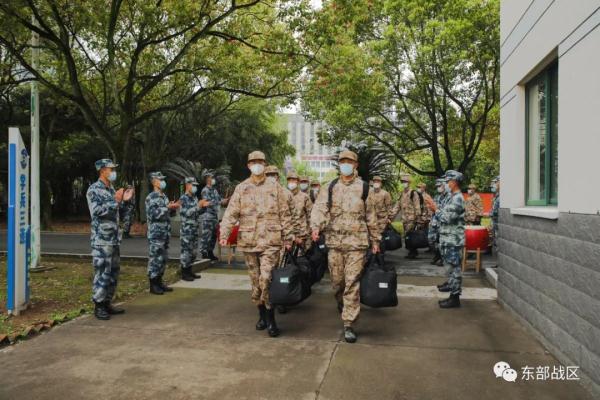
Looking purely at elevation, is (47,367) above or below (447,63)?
below

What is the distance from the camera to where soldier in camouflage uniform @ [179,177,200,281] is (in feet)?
28.1

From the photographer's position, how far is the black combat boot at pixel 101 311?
19.1ft

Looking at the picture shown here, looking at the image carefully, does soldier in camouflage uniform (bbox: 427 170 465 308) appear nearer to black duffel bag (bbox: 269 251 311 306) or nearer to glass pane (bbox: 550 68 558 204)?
glass pane (bbox: 550 68 558 204)

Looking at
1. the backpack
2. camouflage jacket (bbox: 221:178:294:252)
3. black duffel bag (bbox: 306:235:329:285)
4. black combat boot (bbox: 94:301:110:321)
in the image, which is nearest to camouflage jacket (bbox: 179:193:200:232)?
black duffel bag (bbox: 306:235:329:285)

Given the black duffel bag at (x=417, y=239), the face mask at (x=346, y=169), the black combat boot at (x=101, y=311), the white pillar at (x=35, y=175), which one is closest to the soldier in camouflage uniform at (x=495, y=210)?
the black duffel bag at (x=417, y=239)

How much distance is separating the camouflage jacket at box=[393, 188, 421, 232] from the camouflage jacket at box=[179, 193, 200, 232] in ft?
16.2

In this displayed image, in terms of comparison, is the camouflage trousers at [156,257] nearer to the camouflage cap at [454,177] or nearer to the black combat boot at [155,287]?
the black combat boot at [155,287]

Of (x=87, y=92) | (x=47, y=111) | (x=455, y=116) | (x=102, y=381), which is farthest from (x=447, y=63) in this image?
(x=47, y=111)

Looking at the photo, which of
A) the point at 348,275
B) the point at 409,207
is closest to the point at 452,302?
the point at 348,275

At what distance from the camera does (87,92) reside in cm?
1403

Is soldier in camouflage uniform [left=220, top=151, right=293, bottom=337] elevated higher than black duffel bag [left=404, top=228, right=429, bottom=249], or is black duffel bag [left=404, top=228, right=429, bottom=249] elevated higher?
soldier in camouflage uniform [left=220, top=151, right=293, bottom=337]

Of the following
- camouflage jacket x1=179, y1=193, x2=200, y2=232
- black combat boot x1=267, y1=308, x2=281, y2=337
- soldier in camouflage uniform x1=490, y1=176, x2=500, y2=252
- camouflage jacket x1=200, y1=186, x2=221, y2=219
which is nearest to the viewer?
black combat boot x1=267, y1=308, x2=281, y2=337

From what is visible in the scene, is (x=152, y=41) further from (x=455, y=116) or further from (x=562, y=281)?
(x=455, y=116)

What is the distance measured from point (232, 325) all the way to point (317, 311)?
1277mm
